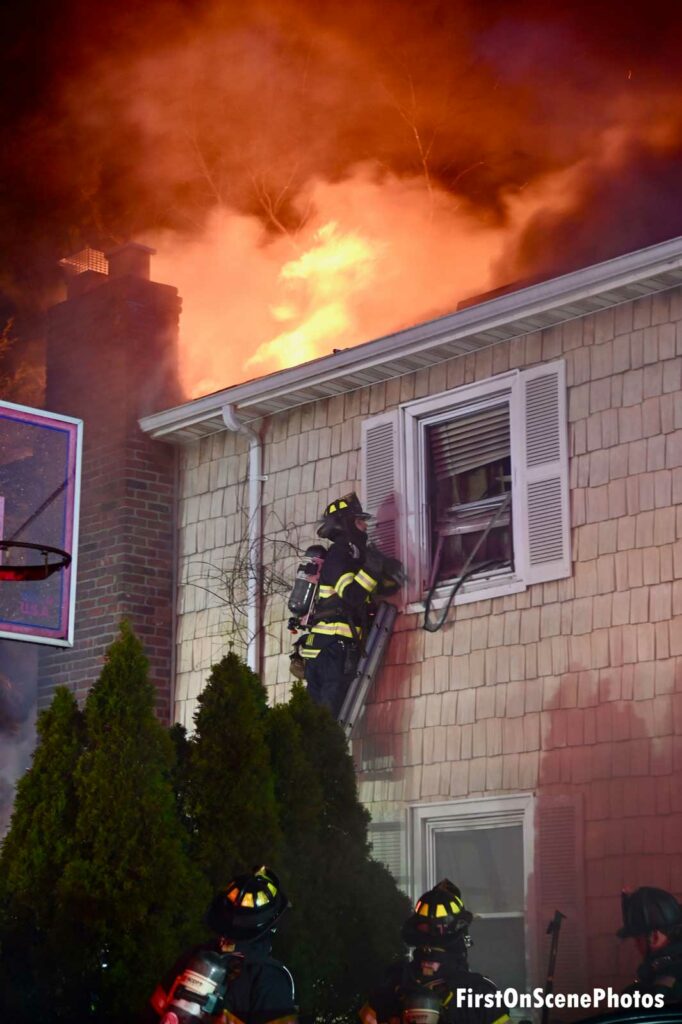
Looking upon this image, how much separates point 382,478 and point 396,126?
23.0ft

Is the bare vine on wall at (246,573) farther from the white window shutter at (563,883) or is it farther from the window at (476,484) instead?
the white window shutter at (563,883)

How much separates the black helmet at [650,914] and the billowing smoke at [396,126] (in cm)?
806

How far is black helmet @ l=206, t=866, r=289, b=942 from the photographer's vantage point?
6562 millimetres

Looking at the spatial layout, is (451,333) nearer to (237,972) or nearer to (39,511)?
(39,511)

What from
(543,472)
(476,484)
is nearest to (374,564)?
(476,484)

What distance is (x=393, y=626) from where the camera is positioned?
34.5 feet

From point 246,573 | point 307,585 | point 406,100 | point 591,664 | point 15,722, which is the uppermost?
point 406,100

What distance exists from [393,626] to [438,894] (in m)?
2.84

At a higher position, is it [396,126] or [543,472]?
[396,126]

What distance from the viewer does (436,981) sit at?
742cm

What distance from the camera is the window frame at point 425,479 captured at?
32.6ft

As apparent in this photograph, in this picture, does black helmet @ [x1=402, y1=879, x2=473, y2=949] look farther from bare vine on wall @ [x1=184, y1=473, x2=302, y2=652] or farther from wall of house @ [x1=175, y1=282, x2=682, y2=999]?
bare vine on wall @ [x1=184, y1=473, x2=302, y2=652]

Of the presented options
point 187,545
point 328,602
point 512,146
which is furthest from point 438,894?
point 512,146

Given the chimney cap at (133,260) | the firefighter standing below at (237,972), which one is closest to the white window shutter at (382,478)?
the chimney cap at (133,260)
